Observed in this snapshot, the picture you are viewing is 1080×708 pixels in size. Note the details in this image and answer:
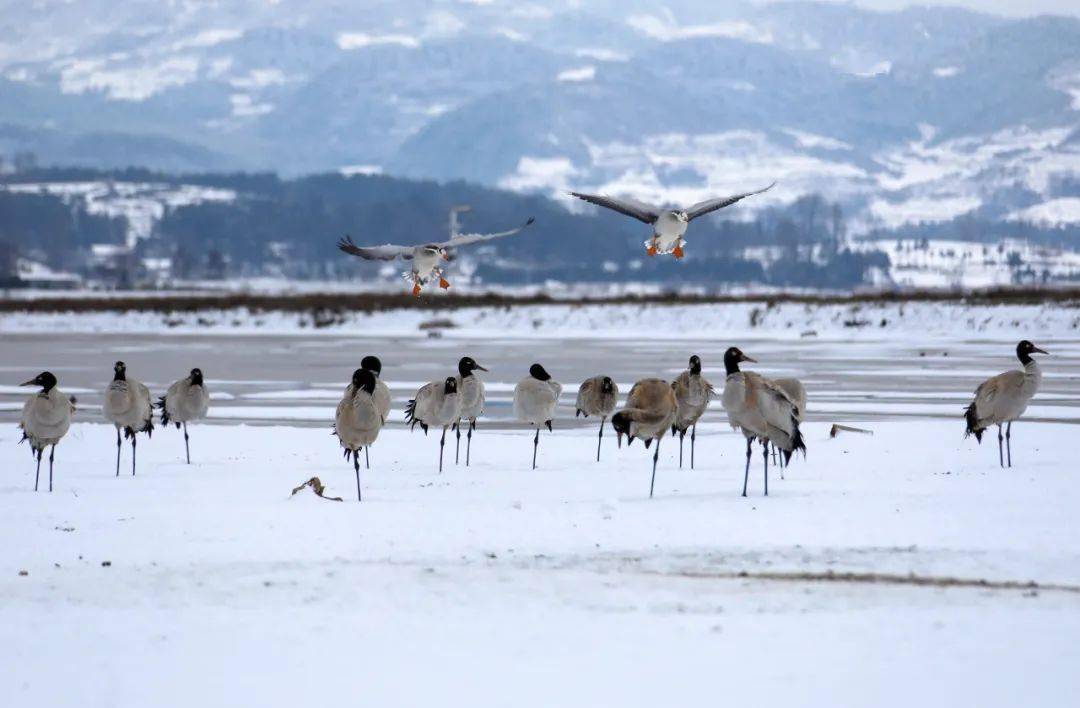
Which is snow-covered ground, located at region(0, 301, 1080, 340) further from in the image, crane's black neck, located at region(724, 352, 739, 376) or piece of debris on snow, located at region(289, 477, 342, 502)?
piece of debris on snow, located at region(289, 477, 342, 502)

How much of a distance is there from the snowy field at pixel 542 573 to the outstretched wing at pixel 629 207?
104 inches

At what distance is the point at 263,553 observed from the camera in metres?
11.2

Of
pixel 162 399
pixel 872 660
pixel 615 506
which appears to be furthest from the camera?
pixel 162 399

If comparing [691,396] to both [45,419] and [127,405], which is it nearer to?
[127,405]

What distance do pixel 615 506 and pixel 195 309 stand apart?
62943 millimetres

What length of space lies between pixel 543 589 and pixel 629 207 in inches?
444

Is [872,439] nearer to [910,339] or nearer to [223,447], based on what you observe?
[223,447]

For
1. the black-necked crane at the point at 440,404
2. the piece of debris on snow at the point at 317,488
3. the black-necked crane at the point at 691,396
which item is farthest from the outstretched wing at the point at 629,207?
the piece of debris on snow at the point at 317,488

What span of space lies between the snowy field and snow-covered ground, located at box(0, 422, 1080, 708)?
0.02 m

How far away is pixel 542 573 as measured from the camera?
10.5 m

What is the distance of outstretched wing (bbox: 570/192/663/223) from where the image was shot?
20.1m

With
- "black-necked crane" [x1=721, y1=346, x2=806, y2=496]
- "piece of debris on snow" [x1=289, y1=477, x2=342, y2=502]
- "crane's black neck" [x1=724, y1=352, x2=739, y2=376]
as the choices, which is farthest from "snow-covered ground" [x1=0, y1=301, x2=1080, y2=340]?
"piece of debris on snow" [x1=289, y1=477, x2=342, y2=502]

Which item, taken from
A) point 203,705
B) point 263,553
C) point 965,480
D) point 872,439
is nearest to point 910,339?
point 872,439

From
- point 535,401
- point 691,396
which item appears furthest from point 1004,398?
point 535,401
